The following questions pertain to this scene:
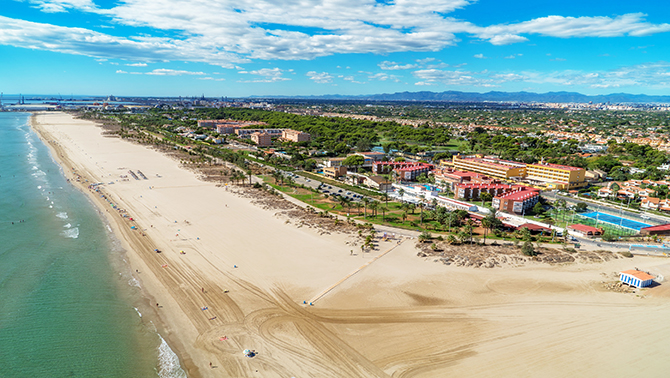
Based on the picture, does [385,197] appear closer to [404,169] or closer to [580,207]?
[404,169]

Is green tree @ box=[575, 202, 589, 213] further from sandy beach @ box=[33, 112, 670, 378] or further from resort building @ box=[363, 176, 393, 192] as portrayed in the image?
resort building @ box=[363, 176, 393, 192]

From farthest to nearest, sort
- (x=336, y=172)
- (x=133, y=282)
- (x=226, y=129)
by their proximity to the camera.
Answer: (x=226, y=129) → (x=336, y=172) → (x=133, y=282)

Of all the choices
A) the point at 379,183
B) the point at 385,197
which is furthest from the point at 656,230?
the point at 379,183

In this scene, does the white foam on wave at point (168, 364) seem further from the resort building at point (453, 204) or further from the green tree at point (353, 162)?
the green tree at point (353, 162)

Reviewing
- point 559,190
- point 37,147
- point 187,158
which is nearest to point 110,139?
point 37,147

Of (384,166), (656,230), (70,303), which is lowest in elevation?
(70,303)
